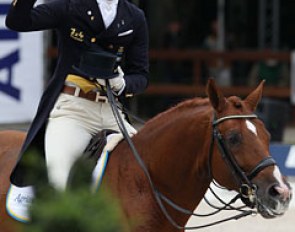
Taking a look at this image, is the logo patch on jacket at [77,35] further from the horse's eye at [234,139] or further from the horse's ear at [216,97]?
the horse's eye at [234,139]

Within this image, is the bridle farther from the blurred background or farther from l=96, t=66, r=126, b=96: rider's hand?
the blurred background

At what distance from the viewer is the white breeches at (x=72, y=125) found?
5074mm

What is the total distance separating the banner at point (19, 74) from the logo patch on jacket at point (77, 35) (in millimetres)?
6646

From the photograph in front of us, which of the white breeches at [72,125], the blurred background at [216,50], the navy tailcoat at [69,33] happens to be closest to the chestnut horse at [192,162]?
the white breeches at [72,125]

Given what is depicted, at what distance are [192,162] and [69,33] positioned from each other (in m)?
1.03

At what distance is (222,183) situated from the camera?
4.71 meters

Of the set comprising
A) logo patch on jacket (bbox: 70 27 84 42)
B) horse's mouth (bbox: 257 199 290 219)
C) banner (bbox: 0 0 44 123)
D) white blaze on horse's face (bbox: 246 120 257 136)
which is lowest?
banner (bbox: 0 0 44 123)

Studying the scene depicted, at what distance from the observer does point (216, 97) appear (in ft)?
15.6

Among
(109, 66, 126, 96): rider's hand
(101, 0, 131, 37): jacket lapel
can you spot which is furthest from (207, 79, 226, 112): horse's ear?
(101, 0, 131, 37): jacket lapel

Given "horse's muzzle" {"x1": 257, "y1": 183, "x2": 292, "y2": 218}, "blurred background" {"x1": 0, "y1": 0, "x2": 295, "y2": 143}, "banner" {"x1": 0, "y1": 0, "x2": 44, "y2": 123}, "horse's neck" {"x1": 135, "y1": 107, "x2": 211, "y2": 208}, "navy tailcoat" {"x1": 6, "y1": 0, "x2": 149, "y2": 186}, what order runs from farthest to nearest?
"blurred background" {"x1": 0, "y1": 0, "x2": 295, "y2": 143} < "banner" {"x1": 0, "y1": 0, "x2": 44, "y2": 123} < "navy tailcoat" {"x1": 6, "y1": 0, "x2": 149, "y2": 186} < "horse's neck" {"x1": 135, "y1": 107, "x2": 211, "y2": 208} < "horse's muzzle" {"x1": 257, "y1": 183, "x2": 292, "y2": 218}

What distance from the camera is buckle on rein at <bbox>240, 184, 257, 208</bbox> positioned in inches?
178

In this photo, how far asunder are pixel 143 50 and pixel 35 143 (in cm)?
86

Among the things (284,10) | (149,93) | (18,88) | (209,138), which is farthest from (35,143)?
(284,10)

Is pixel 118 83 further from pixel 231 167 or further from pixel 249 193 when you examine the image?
pixel 249 193
